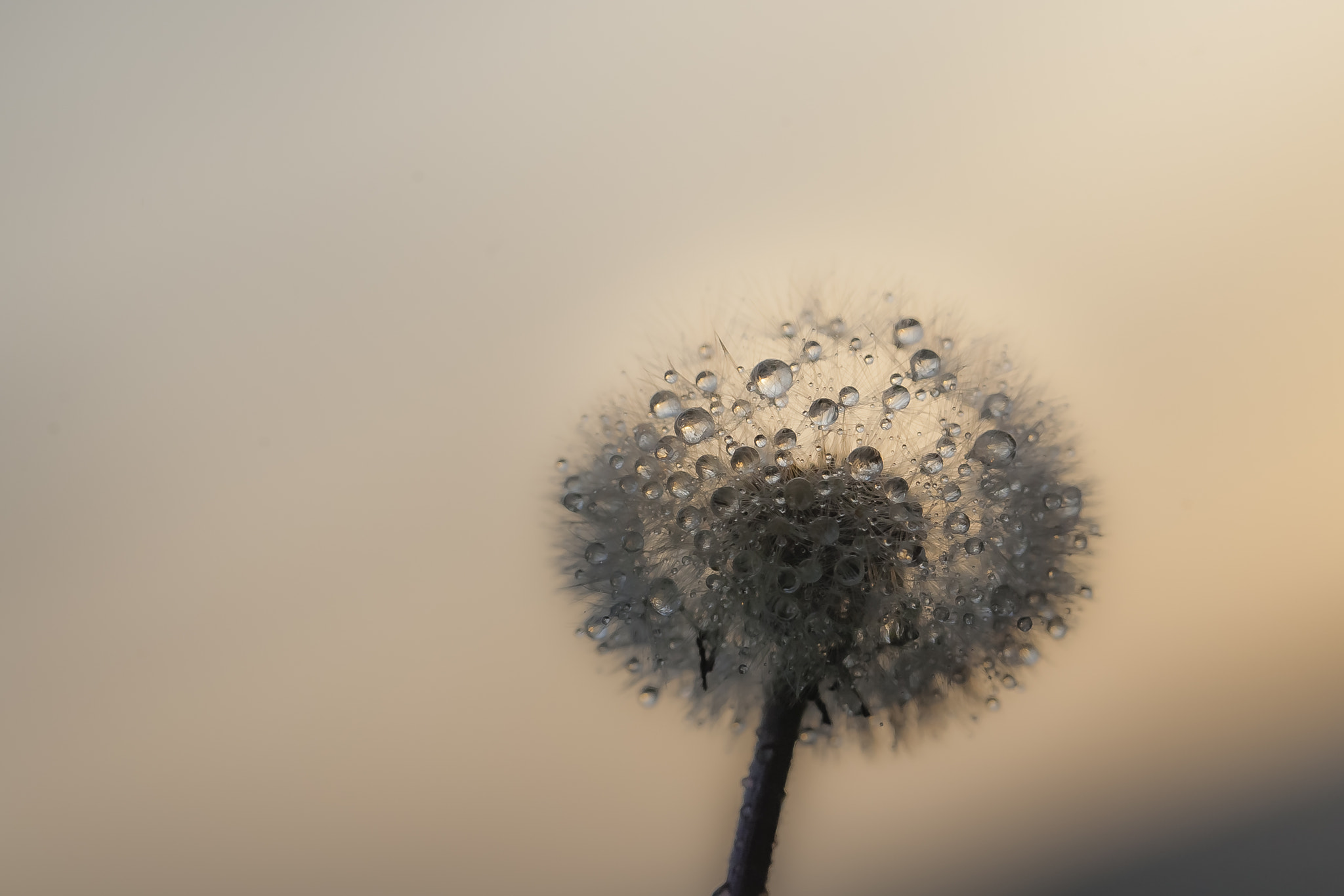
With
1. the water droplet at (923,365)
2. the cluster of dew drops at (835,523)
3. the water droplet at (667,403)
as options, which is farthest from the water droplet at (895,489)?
the water droplet at (667,403)

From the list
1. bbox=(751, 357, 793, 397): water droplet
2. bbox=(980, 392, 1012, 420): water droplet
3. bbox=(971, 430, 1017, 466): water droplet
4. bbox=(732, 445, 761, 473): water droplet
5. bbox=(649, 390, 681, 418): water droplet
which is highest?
bbox=(980, 392, 1012, 420): water droplet

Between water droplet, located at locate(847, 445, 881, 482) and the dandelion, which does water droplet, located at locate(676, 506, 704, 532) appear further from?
water droplet, located at locate(847, 445, 881, 482)

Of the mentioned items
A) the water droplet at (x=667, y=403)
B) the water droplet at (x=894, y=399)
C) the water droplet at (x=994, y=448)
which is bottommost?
the water droplet at (x=667, y=403)

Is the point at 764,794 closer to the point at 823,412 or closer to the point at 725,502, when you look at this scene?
the point at 725,502

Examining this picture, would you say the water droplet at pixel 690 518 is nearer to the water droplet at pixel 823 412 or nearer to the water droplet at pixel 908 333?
the water droplet at pixel 823 412

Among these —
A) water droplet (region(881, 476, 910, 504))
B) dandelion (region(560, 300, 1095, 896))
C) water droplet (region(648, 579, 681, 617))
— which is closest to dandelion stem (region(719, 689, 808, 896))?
dandelion (region(560, 300, 1095, 896))

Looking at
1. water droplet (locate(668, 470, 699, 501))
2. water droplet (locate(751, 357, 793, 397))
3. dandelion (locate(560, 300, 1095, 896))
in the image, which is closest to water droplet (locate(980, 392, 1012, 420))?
dandelion (locate(560, 300, 1095, 896))

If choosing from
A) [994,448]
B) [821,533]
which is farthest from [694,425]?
[994,448]

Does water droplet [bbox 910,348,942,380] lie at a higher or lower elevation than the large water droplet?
higher
